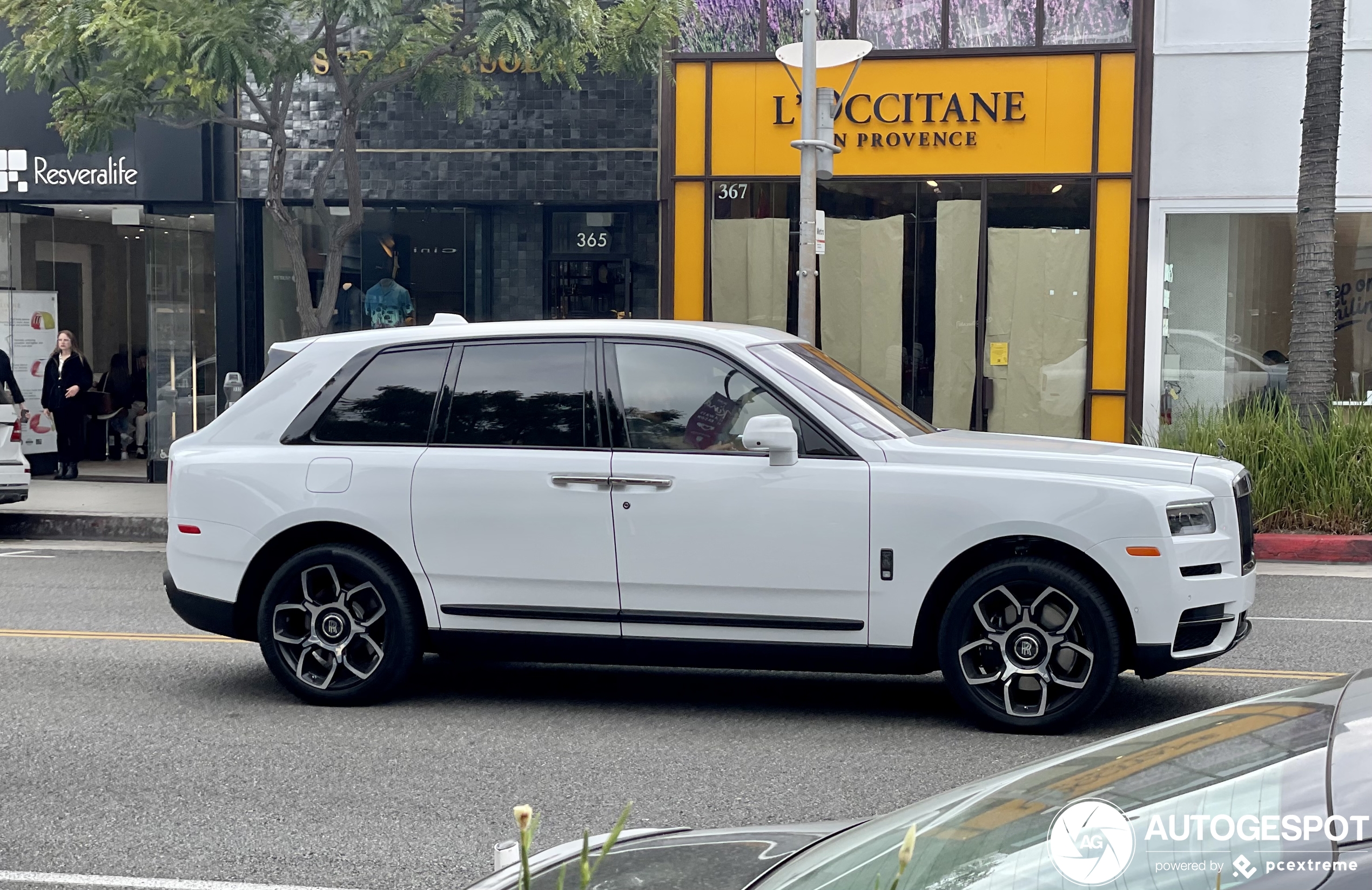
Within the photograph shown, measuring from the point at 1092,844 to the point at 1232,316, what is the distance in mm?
16236

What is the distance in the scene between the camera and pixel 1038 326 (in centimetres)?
1711

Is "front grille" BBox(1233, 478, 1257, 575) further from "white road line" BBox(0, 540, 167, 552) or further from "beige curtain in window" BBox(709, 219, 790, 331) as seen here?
"beige curtain in window" BBox(709, 219, 790, 331)

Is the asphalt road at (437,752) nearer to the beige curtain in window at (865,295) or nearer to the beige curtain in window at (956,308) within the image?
the beige curtain in window at (956,308)

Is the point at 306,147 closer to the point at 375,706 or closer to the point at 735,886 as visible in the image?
the point at 375,706

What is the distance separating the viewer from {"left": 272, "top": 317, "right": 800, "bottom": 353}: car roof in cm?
679

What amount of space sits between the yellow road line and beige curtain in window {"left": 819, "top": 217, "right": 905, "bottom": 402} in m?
9.86

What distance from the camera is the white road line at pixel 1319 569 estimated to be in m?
11.6

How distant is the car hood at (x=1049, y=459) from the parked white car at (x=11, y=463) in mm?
10474

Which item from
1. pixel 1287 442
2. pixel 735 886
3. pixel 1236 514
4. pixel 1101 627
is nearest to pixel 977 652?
pixel 1101 627

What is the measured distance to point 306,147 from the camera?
1783 cm

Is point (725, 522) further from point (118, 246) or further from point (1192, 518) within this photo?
point (118, 246)

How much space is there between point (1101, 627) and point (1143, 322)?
37.9ft

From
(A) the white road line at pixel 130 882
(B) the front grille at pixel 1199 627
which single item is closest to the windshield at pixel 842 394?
(B) the front grille at pixel 1199 627

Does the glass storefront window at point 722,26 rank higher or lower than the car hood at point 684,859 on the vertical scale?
higher
